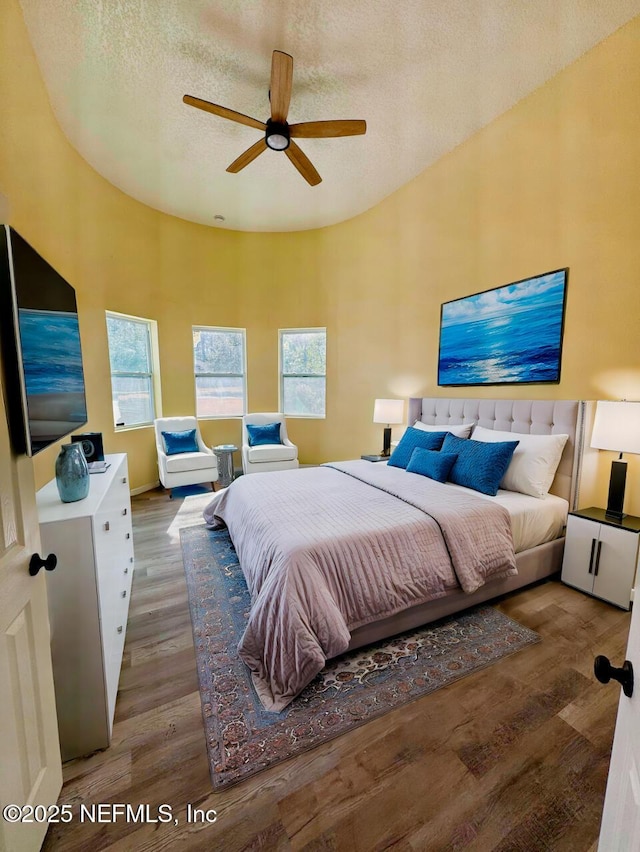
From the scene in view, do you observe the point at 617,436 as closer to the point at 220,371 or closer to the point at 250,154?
the point at 250,154

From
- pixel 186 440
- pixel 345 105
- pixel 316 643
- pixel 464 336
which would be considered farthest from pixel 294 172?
pixel 316 643

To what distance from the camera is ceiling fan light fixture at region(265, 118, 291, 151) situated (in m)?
2.42

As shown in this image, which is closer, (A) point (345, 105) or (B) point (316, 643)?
(B) point (316, 643)

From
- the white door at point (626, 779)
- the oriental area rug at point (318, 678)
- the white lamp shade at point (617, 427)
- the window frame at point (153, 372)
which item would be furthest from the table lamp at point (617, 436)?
the window frame at point (153, 372)

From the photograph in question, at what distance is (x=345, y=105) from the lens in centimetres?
273

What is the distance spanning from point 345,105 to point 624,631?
413cm

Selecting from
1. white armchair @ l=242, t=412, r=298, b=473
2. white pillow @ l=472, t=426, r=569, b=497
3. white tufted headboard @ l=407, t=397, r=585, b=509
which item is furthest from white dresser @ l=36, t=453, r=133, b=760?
white armchair @ l=242, t=412, r=298, b=473

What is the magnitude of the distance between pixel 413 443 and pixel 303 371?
8.67 feet

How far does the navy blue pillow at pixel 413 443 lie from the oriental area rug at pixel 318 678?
1327mm

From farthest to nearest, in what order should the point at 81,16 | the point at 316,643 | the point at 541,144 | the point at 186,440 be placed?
the point at 186,440 → the point at 541,144 → the point at 81,16 → the point at 316,643

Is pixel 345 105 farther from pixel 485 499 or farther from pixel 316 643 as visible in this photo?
pixel 316 643

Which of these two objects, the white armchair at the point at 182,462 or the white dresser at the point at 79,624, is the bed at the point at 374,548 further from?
the white armchair at the point at 182,462

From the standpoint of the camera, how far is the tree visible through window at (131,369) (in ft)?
13.2

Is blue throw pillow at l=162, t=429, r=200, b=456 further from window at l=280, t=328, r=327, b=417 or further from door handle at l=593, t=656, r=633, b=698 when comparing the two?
door handle at l=593, t=656, r=633, b=698
